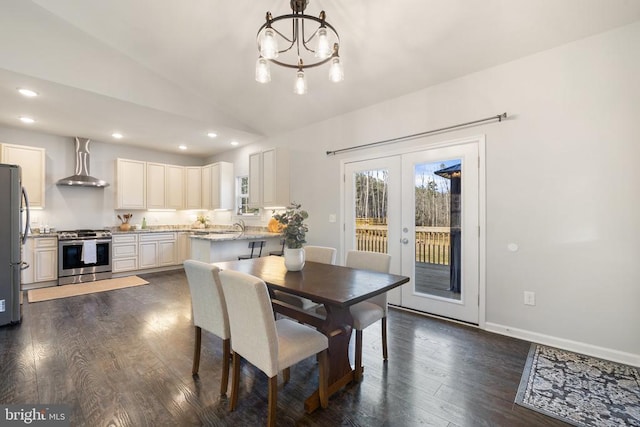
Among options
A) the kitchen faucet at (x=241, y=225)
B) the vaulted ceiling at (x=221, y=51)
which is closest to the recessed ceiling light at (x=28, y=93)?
the vaulted ceiling at (x=221, y=51)

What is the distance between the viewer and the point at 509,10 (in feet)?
7.75

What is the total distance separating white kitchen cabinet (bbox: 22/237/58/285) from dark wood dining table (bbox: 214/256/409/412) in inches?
179

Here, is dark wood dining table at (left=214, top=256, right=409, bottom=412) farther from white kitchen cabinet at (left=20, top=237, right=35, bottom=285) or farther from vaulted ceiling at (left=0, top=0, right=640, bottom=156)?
white kitchen cabinet at (left=20, top=237, right=35, bottom=285)

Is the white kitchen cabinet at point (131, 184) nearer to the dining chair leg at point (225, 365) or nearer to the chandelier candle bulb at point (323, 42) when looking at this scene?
the dining chair leg at point (225, 365)

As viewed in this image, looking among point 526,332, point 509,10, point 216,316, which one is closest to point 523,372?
point 526,332

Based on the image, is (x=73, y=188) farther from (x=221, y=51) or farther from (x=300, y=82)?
(x=300, y=82)

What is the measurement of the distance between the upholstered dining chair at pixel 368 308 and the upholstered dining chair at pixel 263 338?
40 centimetres

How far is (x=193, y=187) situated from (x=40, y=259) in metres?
2.98

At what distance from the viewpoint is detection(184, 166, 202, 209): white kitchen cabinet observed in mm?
6672

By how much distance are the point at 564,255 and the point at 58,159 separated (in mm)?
7712

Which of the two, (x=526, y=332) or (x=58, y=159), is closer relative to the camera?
(x=526, y=332)

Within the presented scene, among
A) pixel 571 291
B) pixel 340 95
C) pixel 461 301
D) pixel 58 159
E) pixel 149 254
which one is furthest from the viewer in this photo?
pixel 149 254

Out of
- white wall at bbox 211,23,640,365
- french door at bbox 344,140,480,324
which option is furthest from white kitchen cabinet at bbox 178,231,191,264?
white wall at bbox 211,23,640,365

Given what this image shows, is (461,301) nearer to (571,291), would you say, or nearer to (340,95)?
(571,291)
